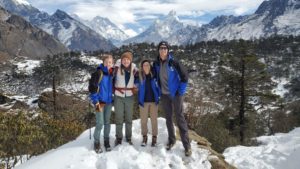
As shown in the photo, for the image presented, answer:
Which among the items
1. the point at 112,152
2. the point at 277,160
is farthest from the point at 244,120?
the point at 112,152

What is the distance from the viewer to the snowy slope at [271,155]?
13.3 m

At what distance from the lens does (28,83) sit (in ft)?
514

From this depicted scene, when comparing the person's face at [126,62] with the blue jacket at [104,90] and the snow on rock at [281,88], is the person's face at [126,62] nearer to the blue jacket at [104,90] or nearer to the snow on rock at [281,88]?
the blue jacket at [104,90]

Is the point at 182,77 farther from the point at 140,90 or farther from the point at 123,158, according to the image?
the point at 123,158

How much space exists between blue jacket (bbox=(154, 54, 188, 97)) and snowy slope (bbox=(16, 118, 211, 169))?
1404 mm

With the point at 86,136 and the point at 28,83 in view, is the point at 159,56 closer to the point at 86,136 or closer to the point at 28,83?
the point at 86,136

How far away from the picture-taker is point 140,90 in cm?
948

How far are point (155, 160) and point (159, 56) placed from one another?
93.7 inches

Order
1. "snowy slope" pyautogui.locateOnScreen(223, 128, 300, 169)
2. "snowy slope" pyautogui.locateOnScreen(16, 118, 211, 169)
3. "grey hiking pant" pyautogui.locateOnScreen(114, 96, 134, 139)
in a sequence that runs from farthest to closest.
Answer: "snowy slope" pyautogui.locateOnScreen(223, 128, 300, 169) → "grey hiking pant" pyautogui.locateOnScreen(114, 96, 134, 139) → "snowy slope" pyautogui.locateOnScreen(16, 118, 211, 169)

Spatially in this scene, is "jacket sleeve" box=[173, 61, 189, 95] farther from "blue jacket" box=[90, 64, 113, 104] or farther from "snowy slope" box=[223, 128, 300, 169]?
"snowy slope" box=[223, 128, 300, 169]

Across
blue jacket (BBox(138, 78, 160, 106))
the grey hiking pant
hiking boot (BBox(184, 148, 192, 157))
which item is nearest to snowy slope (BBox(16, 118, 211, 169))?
hiking boot (BBox(184, 148, 192, 157))

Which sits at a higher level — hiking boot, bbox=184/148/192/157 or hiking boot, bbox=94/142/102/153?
hiking boot, bbox=94/142/102/153

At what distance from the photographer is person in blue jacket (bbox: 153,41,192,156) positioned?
30.0 feet

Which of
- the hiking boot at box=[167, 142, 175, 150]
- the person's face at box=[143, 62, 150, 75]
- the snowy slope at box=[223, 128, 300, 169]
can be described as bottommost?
the snowy slope at box=[223, 128, 300, 169]
